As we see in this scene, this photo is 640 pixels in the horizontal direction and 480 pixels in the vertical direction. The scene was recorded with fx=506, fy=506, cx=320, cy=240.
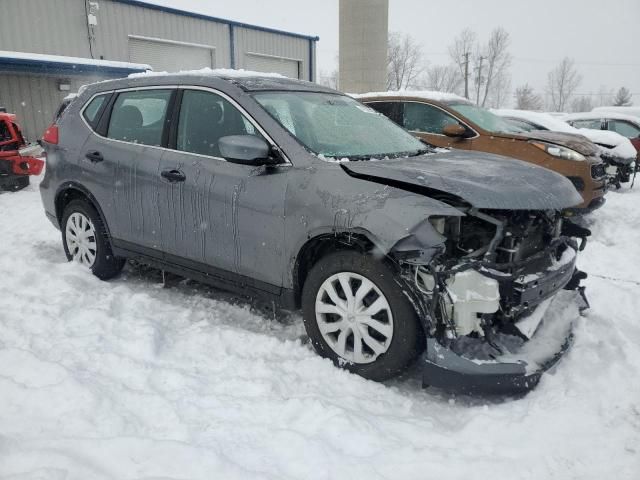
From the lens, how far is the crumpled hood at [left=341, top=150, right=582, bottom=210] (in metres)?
2.71

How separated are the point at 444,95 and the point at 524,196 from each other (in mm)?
5037

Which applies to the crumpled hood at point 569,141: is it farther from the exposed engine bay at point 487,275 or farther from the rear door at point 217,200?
the rear door at point 217,200

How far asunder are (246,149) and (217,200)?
502mm

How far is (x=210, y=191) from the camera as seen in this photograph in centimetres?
343

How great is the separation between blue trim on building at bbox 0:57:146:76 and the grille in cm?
1301

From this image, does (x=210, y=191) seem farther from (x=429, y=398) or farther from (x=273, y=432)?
(x=429, y=398)

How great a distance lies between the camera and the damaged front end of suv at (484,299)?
2.60 meters

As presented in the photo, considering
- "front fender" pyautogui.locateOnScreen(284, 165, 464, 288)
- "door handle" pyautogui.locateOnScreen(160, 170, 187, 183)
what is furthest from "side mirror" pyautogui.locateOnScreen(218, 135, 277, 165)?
"door handle" pyautogui.locateOnScreen(160, 170, 187, 183)

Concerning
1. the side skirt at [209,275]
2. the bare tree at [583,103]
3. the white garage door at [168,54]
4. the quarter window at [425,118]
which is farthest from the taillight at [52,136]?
the bare tree at [583,103]

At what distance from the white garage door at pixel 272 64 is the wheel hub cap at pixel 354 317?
68.0ft

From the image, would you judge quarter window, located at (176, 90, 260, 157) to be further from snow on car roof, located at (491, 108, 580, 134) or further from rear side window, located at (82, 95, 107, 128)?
snow on car roof, located at (491, 108, 580, 134)

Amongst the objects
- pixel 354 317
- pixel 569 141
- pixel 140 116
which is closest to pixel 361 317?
pixel 354 317

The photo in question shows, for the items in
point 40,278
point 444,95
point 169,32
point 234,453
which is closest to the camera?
point 234,453

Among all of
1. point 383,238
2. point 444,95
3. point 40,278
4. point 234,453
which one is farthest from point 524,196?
point 444,95
